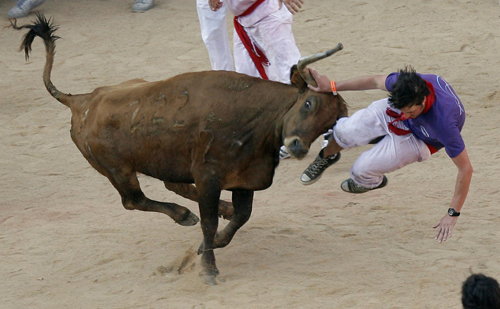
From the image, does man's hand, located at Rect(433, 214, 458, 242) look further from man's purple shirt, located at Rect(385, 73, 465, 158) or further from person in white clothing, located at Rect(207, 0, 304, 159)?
person in white clothing, located at Rect(207, 0, 304, 159)

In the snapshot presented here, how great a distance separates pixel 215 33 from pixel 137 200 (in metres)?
2.69

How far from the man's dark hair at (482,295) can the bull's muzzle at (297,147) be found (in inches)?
85.0

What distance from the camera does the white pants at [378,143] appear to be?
18.5ft

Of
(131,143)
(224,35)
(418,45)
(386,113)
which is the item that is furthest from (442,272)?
(418,45)

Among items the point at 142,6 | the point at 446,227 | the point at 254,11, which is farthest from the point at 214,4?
the point at 142,6

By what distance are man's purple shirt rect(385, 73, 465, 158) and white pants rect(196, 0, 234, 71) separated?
3059 mm

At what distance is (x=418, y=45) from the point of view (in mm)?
11164

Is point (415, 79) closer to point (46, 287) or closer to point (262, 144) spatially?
point (262, 144)

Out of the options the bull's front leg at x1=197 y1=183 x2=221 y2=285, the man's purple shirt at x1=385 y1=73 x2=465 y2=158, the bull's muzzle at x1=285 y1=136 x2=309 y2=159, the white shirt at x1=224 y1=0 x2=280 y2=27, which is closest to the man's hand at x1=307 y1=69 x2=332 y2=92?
the bull's muzzle at x1=285 y1=136 x2=309 y2=159

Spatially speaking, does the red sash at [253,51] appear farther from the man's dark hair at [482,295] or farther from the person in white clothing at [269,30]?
the man's dark hair at [482,295]

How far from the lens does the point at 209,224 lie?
563cm

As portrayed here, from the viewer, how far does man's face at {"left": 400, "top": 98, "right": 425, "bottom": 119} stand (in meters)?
5.07

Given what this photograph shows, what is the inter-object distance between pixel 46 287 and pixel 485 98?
6108mm

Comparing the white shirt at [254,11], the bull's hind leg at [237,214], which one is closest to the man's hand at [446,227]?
the bull's hind leg at [237,214]
